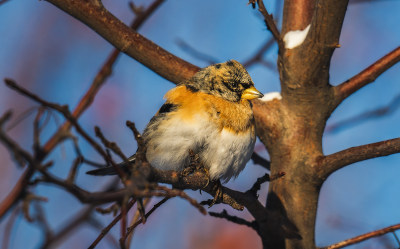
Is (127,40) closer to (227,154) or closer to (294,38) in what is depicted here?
(227,154)

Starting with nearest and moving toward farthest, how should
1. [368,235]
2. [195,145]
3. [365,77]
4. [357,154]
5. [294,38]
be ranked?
[368,235] → [357,154] → [195,145] → [365,77] → [294,38]

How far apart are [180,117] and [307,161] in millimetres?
883

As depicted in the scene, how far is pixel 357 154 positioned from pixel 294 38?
113 cm

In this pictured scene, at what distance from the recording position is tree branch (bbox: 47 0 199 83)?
3.04 meters

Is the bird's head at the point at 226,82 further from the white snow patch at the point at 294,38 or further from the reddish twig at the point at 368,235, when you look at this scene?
the reddish twig at the point at 368,235

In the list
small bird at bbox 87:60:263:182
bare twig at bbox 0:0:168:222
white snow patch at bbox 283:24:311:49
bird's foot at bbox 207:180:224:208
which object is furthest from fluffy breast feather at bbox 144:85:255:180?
white snow patch at bbox 283:24:311:49

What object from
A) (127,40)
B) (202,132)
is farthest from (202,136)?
(127,40)

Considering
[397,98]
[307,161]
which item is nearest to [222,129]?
[307,161]

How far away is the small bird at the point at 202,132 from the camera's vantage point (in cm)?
280

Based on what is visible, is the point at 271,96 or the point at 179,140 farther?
the point at 271,96

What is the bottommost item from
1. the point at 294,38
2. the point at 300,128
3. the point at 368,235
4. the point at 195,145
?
the point at 368,235

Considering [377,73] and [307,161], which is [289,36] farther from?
[307,161]

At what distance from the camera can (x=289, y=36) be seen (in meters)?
3.32

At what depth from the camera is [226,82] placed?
11.2 ft
